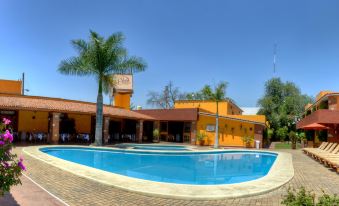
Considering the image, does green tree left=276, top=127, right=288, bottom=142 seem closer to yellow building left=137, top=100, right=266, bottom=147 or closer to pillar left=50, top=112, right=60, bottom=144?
yellow building left=137, top=100, right=266, bottom=147

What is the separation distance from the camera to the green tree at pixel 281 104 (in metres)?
43.9

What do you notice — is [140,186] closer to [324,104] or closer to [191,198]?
[191,198]

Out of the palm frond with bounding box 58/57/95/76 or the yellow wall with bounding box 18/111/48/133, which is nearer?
the palm frond with bounding box 58/57/95/76

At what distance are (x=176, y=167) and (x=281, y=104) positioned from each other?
36.9 m

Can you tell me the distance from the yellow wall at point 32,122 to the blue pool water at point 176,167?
25.5 ft

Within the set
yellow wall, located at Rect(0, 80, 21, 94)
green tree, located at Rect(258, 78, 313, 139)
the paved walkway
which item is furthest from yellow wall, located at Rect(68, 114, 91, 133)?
green tree, located at Rect(258, 78, 313, 139)

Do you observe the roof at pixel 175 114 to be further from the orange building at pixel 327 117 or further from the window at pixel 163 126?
the orange building at pixel 327 117

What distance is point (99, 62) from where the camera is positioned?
23.1 metres

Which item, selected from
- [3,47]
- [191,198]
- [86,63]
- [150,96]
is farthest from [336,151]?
[150,96]

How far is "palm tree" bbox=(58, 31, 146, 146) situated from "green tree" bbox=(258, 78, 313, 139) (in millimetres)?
28262

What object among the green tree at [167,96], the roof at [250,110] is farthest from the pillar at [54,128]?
the roof at [250,110]

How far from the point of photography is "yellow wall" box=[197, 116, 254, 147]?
99.0 feet

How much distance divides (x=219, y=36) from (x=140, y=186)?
74.0 ft

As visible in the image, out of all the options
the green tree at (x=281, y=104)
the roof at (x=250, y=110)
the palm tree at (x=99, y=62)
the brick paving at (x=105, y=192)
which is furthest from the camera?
the roof at (x=250, y=110)
